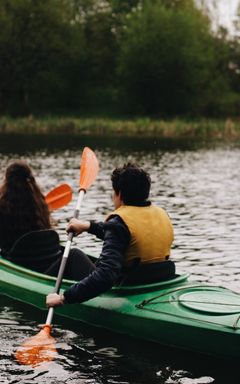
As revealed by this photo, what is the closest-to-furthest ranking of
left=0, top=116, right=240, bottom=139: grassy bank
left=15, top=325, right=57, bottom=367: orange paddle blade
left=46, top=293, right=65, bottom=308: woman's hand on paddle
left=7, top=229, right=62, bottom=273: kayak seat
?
left=15, top=325, right=57, bottom=367: orange paddle blade < left=46, top=293, right=65, bottom=308: woman's hand on paddle < left=7, top=229, right=62, bottom=273: kayak seat < left=0, top=116, right=240, bottom=139: grassy bank

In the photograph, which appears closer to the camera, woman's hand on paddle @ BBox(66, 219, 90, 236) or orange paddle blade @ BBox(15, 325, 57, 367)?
orange paddle blade @ BBox(15, 325, 57, 367)

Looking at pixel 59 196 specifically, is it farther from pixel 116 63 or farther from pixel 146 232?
pixel 116 63

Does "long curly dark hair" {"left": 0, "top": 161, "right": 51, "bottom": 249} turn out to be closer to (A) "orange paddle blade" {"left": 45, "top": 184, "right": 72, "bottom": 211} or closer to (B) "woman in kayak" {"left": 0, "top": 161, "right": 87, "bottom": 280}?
(B) "woman in kayak" {"left": 0, "top": 161, "right": 87, "bottom": 280}

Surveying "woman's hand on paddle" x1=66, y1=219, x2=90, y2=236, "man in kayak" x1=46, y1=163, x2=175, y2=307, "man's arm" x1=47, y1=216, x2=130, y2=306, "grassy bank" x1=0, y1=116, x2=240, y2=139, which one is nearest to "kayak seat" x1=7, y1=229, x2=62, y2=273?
"woman's hand on paddle" x1=66, y1=219, x2=90, y2=236

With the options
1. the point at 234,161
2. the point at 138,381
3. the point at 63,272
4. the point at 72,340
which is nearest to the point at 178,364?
the point at 138,381

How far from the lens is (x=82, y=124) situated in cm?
3422

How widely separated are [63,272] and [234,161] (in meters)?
16.9

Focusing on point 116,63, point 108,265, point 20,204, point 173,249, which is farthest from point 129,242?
point 116,63

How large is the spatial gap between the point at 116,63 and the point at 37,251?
47336mm

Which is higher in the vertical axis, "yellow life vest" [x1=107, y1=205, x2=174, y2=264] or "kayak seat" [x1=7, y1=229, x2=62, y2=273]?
"yellow life vest" [x1=107, y1=205, x2=174, y2=264]

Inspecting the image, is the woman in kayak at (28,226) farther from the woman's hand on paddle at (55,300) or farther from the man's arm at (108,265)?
the man's arm at (108,265)

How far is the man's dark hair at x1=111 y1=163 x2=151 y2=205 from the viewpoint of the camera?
17.6ft

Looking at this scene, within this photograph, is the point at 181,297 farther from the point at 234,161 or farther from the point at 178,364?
the point at 234,161

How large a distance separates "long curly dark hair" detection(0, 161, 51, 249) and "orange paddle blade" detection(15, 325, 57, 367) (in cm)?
126
